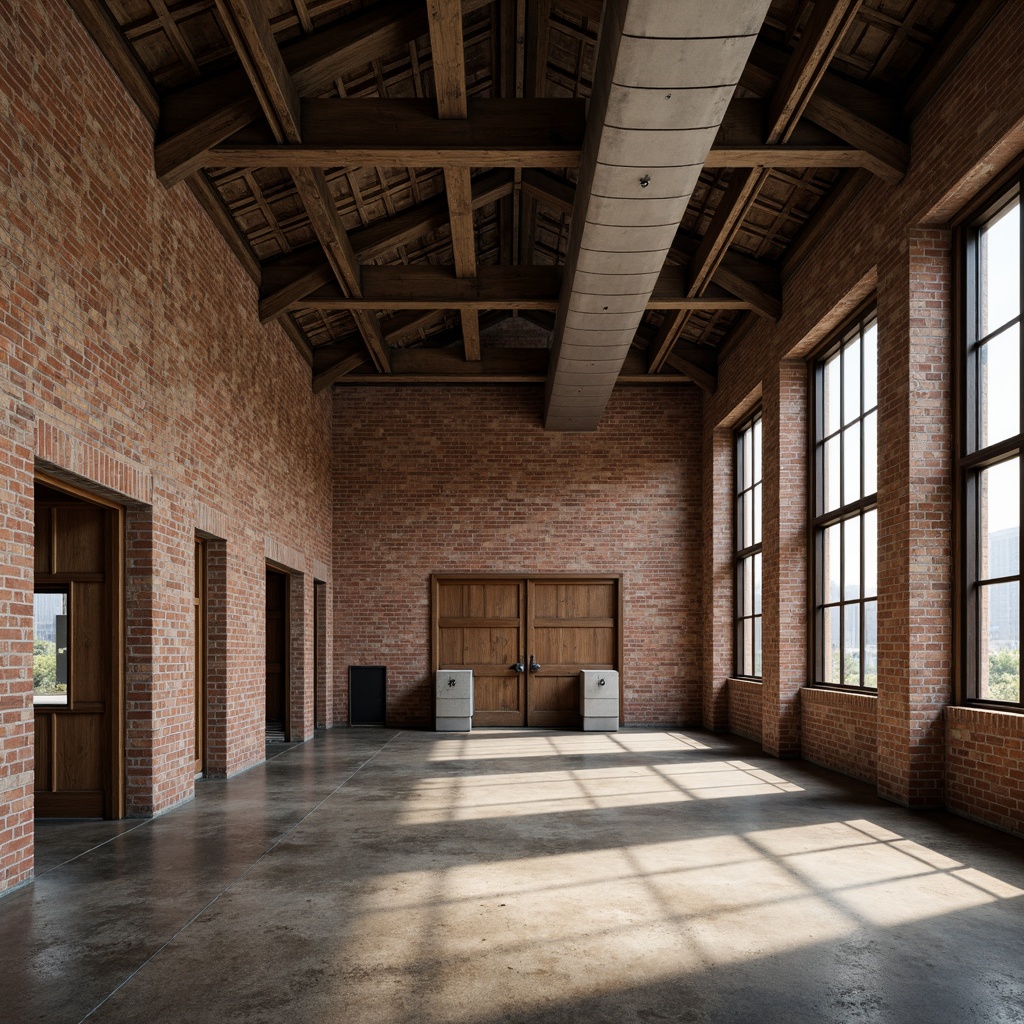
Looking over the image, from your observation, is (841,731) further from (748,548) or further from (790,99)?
(790,99)

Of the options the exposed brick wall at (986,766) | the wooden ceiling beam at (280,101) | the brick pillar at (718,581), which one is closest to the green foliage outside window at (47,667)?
the wooden ceiling beam at (280,101)

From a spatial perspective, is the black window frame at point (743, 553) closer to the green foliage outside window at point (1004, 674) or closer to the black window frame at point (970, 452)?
the black window frame at point (970, 452)

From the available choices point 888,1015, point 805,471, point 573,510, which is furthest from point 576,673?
point 888,1015

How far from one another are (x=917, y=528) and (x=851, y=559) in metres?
2.00

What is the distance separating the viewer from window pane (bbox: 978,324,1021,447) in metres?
6.48

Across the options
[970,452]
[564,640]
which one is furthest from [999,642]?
[564,640]

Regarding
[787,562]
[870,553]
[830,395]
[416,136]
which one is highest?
[416,136]

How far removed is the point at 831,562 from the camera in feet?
32.3

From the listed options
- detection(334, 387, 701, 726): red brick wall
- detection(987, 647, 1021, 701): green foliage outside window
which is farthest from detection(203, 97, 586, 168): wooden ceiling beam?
detection(334, 387, 701, 726): red brick wall

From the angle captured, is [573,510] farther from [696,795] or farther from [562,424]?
[696,795]

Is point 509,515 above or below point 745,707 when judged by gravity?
above

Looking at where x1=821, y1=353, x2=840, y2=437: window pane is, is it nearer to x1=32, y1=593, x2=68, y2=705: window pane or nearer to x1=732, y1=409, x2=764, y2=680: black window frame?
x1=732, y1=409, x2=764, y2=680: black window frame

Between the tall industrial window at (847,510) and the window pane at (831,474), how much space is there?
0.03ft

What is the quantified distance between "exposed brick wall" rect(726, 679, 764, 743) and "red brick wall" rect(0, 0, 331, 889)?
6.07m
